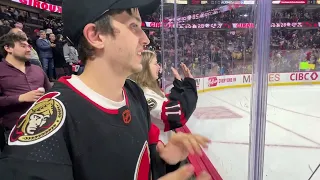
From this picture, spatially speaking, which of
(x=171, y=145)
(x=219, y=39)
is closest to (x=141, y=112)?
(x=171, y=145)

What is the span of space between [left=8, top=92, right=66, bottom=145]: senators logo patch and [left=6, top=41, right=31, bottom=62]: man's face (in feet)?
4.36

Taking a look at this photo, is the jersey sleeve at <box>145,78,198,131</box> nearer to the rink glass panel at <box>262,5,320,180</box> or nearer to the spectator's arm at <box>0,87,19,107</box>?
the rink glass panel at <box>262,5,320,180</box>

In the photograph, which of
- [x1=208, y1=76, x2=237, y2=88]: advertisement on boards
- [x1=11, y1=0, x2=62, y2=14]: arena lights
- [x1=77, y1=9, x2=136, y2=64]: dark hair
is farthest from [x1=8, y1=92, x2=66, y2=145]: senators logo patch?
[x1=11, y1=0, x2=62, y2=14]: arena lights

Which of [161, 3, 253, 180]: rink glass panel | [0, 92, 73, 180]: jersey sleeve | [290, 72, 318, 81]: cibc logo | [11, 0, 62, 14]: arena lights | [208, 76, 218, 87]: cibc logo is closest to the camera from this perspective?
[0, 92, 73, 180]: jersey sleeve

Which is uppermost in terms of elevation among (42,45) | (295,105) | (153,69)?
(42,45)

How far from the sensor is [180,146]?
0.65 meters

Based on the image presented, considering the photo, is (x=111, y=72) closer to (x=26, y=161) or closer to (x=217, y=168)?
(x=26, y=161)

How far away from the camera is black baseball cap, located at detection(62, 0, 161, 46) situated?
0.50m

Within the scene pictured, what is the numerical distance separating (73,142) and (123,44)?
19cm

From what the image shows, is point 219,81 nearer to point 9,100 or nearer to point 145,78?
point 145,78

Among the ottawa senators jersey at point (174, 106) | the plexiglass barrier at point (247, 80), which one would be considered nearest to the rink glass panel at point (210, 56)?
the plexiglass barrier at point (247, 80)

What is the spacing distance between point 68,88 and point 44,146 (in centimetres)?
11

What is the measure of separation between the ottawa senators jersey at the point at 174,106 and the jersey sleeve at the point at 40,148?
2.80 ft

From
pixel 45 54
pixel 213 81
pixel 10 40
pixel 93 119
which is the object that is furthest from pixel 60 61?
pixel 93 119
